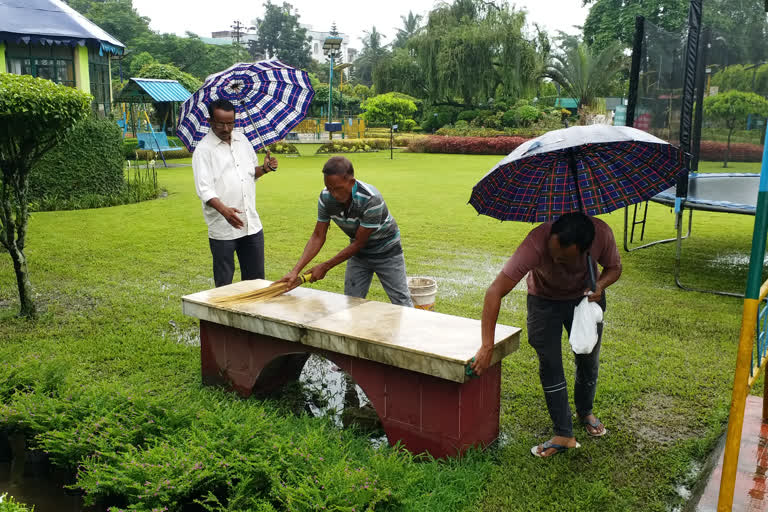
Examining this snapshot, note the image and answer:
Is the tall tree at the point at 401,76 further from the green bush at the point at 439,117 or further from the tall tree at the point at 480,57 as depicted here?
the tall tree at the point at 480,57

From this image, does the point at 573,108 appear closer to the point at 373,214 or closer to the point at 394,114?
the point at 394,114

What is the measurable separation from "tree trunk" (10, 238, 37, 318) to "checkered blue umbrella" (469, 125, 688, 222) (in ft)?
13.4

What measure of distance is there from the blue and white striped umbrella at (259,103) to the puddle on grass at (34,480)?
2425 millimetres

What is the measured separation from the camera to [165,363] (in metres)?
4.60

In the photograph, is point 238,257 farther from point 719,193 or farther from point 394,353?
point 719,193

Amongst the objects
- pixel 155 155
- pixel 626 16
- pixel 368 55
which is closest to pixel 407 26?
pixel 368 55

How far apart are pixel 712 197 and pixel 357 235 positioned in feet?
17.9

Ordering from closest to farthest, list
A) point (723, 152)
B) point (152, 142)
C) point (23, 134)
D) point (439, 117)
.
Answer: point (23, 134)
point (723, 152)
point (152, 142)
point (439, 117)

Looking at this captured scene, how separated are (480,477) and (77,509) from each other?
1887mm

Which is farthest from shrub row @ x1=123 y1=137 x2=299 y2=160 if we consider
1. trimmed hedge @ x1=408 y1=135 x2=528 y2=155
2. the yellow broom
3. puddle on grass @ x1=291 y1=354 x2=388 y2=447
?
the yellow broom

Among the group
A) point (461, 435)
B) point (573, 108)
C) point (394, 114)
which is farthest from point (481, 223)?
point (573, 108)

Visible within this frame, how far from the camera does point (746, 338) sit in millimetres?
2090

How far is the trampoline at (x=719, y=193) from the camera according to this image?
650cm

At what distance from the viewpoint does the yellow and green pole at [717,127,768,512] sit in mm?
2021
